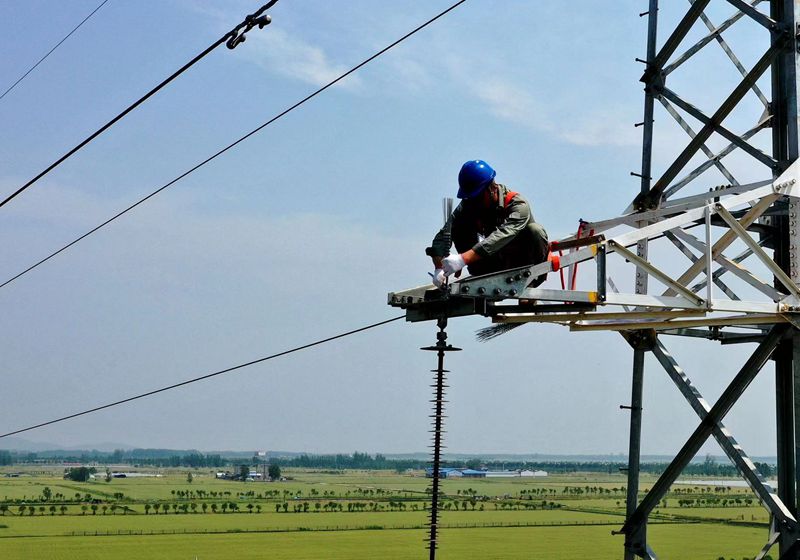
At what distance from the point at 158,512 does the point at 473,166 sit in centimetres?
16492

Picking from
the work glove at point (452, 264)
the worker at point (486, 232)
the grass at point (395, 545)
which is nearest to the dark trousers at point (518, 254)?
the worker at point (486, 232)

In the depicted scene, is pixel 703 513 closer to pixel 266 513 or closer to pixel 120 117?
pixel 266 513

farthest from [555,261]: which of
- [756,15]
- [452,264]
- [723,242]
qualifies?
[756,15]

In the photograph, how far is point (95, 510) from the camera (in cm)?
16238

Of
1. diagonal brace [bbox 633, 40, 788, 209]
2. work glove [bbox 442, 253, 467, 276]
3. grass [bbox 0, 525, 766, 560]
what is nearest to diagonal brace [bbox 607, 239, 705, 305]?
work glove [bbox 442, 253, 467, 276]

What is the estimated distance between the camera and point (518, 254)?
33.2 feet

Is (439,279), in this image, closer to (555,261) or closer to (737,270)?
(555,261)

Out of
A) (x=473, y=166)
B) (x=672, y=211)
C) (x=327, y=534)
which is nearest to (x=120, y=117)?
(x=473, y=166)

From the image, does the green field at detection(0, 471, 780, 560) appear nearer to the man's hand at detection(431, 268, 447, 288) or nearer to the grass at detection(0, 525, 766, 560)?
the grass at detection(0, 525, 766, 560)

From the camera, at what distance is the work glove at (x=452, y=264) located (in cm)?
950

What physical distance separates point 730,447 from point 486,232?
196 inches

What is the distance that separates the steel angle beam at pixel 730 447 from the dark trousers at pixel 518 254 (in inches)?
169

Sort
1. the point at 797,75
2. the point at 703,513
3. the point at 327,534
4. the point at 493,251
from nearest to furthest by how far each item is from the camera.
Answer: the point at 493,251, the point at 797,75, the point at 327,534, the point at 703,513

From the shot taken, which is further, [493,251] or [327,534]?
[327,534]
